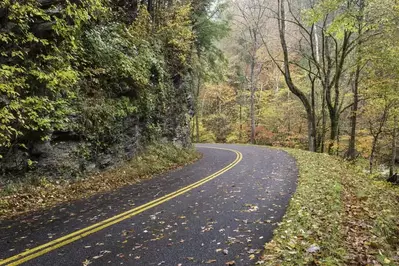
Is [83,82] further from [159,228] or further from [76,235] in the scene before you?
[159,228]

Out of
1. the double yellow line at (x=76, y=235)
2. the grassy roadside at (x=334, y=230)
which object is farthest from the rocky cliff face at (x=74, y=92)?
the grassy roadside at (x=334, y=230)

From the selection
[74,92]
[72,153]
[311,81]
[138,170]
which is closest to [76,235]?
[72,153]

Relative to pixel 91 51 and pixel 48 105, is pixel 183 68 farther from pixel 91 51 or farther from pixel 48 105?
pixel 48 105

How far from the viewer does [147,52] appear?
593 inches

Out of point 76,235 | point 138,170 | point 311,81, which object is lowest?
point 76,235

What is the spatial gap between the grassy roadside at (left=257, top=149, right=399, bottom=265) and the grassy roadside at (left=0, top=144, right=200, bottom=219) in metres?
6.04

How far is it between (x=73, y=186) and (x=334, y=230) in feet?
24.8

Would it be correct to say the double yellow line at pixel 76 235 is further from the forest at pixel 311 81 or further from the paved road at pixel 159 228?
Answer: the forest at pixel 311 81

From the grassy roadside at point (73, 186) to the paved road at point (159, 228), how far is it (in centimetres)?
72

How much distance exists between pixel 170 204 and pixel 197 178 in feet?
12.1

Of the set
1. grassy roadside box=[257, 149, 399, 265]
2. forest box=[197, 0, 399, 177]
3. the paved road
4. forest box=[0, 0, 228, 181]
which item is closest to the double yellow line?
the paved road

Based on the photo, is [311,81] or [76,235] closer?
[76,235]

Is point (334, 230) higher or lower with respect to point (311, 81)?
lower

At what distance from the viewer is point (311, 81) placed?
2183cm
